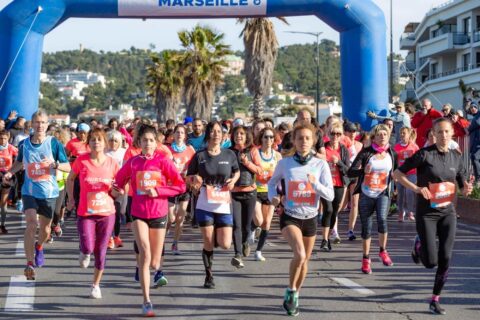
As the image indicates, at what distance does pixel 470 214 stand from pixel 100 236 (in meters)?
9.43

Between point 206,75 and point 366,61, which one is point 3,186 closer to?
point 366,61

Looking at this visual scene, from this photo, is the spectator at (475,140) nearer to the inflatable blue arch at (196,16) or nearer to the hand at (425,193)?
the inflatable blue arch at (196,16)

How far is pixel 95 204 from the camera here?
28.6ft

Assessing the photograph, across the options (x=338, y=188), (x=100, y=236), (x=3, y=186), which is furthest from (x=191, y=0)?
(x=100, y=236)

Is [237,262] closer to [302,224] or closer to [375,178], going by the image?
[375,178]

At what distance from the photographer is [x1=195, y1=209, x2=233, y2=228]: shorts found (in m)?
9.34

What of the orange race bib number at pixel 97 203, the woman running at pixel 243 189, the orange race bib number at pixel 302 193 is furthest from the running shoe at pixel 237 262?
the orange race bib number at pixel 302 193

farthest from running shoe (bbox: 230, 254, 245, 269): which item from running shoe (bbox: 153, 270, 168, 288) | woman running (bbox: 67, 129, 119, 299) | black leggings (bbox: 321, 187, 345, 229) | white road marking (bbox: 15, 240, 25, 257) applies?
white road marking (bbox: 15, 240, 25, 257)

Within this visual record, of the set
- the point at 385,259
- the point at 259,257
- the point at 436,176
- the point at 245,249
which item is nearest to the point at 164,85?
the point at 245,249

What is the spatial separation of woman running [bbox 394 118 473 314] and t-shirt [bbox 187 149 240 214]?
2.15 m

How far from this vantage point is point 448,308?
8094 mm

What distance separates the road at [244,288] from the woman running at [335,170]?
1.23 feet

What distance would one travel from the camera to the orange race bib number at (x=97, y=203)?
343 inches

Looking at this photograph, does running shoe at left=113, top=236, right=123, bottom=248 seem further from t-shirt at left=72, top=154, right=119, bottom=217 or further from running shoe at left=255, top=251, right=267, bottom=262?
t-shirt at left=72, top=154, right=119, bottom=217
